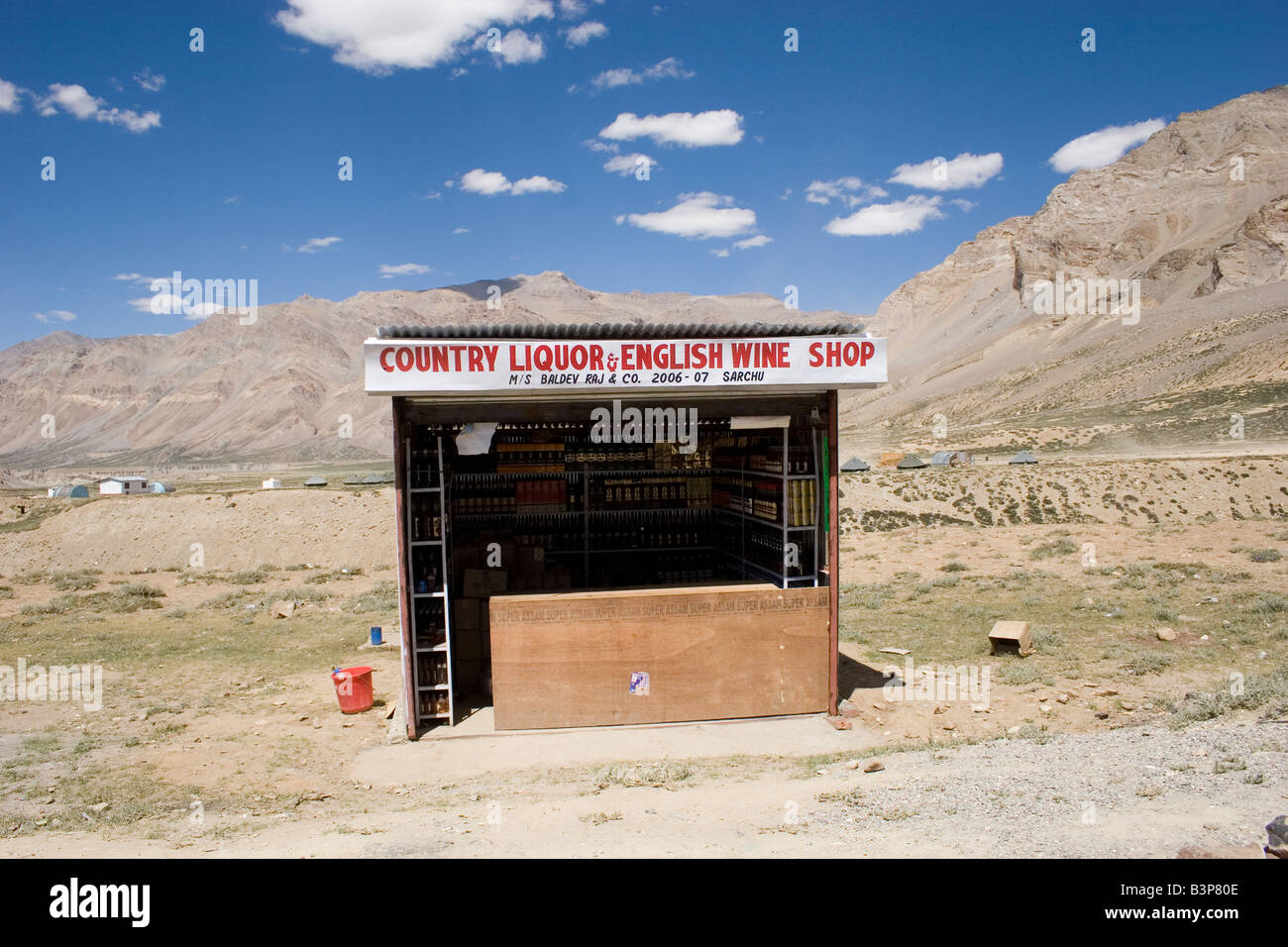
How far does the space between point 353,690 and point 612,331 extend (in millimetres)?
6859

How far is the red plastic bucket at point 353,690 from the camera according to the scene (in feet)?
40.6

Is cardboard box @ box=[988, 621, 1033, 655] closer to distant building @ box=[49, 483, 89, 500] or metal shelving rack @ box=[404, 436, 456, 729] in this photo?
metal shelving rack @ box=[404, 436, 456, 729]

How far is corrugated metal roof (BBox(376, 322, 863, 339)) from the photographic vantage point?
1032cm

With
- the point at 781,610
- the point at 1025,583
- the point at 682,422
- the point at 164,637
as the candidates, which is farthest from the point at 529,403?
the point at 1025,583

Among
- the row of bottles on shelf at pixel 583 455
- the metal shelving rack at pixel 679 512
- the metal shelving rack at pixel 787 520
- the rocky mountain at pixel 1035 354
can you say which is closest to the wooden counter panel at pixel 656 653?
the metal shelving rack at pixel 787 520

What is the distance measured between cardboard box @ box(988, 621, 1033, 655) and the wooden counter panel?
15.4ft

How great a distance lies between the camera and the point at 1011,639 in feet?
46.4

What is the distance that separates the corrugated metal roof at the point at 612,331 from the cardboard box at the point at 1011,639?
6.73 meters

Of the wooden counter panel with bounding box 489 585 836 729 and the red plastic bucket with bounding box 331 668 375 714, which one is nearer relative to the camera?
the wooden counter panel with bounding box 489 585 836 729

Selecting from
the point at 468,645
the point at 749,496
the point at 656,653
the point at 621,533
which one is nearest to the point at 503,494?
the point at 621,533

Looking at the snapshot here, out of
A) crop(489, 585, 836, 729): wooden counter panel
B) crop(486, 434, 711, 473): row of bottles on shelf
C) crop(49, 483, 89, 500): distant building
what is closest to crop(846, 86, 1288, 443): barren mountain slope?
crop(486, 434, 711, 473): row of bottles on shelf

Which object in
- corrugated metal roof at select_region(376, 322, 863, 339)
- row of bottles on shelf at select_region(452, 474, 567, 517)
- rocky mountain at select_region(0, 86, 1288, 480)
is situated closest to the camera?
corrugated metal roof at select_region(376, 322, 863, 339)

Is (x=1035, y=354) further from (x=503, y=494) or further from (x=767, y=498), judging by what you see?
(x=503, y=494)
